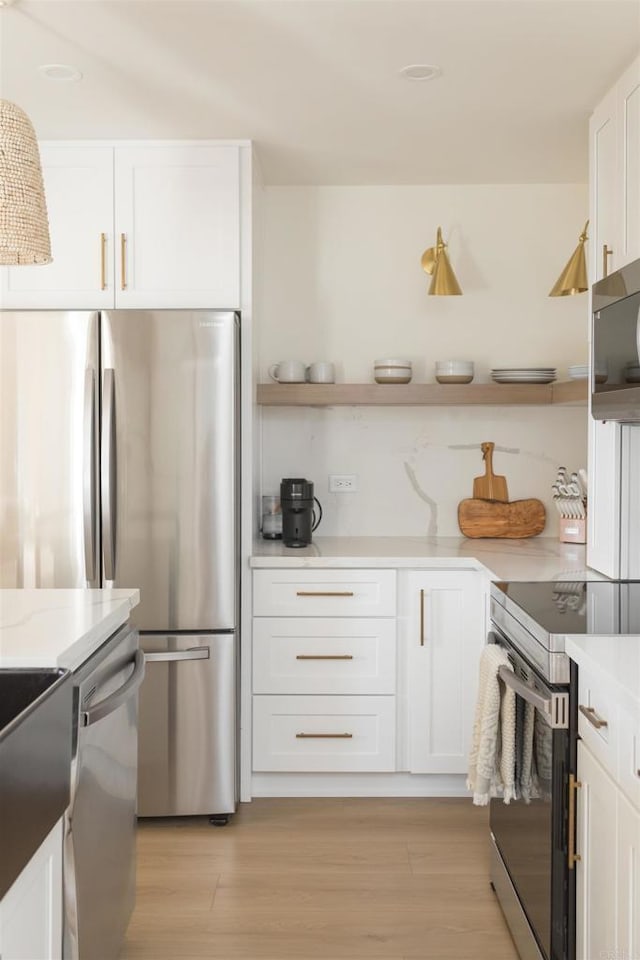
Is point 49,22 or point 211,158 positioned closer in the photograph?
point 49,22

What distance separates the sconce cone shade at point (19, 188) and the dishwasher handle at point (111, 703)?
92cm

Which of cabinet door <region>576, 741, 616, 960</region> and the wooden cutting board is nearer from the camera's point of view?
cabinet door <region>576, 741, 616, 960</region>

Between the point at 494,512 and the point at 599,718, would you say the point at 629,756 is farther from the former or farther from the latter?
the point at 494,512

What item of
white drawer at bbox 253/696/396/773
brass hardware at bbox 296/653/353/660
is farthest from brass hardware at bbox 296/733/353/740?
brass hardware at bbox 296/653/353/660

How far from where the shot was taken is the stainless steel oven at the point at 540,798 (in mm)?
1773

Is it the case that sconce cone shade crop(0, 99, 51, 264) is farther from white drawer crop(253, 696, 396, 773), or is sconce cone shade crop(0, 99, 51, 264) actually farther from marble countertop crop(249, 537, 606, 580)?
white drawer crop(253, 696, 396, 773)

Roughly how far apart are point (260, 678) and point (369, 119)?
6.67ft

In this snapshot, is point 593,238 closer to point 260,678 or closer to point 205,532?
point 205,532

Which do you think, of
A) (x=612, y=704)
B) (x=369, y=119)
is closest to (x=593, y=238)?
(x=369, y=119)

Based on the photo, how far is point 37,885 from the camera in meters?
1.41

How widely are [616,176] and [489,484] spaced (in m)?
1.49

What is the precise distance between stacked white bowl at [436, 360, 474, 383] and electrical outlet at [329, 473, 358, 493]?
1.94 feet

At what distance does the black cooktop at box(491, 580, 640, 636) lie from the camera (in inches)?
75.3

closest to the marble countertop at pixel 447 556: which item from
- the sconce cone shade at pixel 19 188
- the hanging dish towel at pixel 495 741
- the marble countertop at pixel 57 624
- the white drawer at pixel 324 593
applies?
the white drawer at pixel 324 593
